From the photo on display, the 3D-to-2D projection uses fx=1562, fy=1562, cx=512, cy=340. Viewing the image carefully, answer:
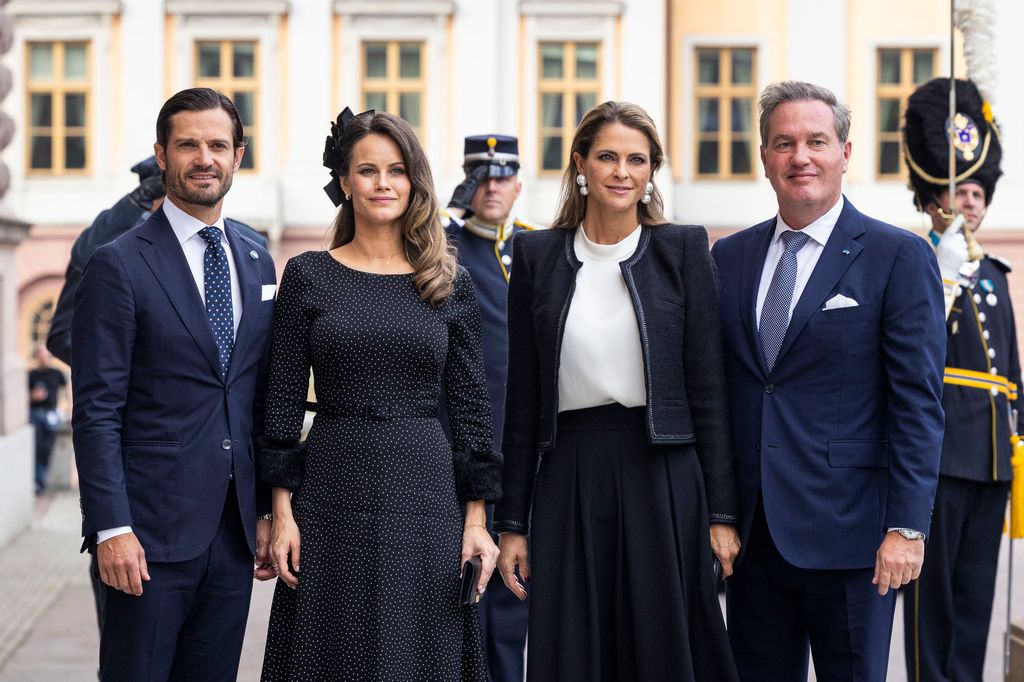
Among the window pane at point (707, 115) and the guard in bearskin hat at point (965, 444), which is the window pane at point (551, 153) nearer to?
the window pane at point (707, 115)

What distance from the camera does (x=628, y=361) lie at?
3961 millimetres

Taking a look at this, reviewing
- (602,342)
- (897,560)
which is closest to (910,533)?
(897,560)

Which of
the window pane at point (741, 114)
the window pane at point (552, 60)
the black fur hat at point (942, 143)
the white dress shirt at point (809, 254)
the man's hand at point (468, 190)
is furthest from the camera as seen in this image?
the window pane at point (741, 114)

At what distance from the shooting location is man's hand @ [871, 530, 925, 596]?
12.6ft

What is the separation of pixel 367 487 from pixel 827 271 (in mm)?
1287

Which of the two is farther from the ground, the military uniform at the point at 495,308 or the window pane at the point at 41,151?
the window pane at the point at 41,151

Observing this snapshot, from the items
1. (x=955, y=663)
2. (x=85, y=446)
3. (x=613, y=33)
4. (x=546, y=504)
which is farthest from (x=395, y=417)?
(x=613, y=33)

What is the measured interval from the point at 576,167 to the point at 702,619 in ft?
4.02

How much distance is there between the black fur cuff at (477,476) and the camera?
158 inches

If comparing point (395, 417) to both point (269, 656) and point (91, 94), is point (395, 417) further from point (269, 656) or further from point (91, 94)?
point (91, 94)

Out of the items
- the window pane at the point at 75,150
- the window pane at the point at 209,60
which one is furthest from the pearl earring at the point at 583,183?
the window pane at the point at 75,150

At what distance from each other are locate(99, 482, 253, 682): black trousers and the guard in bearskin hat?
7.92 ft

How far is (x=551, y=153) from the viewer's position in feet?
81.1

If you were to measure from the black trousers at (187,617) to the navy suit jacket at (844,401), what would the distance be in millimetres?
1328
